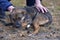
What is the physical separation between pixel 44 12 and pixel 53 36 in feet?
2.26

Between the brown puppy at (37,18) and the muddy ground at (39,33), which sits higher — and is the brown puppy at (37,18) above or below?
above

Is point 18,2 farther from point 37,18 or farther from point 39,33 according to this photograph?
point 39,33

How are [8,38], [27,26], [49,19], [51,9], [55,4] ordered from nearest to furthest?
[8,38] < [27,26] < [49,19] < [51,9] < [55,4]

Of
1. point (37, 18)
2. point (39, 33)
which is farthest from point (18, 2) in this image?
point (39, 33)

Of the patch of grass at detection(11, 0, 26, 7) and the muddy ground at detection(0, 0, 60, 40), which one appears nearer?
the muddy ground at detection(0, 0, 60, 40)

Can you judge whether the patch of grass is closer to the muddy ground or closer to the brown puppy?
the muddy ground

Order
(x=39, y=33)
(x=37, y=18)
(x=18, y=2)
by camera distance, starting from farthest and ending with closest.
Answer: (x=18, y=2) → (x=37, y=18) → (x=39, y=33)

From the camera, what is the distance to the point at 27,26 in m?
4.90

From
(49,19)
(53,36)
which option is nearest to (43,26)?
(49,19)

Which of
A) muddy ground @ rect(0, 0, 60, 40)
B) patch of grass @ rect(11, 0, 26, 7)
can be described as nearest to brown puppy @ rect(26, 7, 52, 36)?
muddy ground @ rect(0, 0, 60, 40)

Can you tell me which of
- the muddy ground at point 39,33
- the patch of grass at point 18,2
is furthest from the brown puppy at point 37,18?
the patch of grass at point 18,2

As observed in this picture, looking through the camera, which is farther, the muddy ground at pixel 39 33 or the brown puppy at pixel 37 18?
the brown puppy at pixel 37 18

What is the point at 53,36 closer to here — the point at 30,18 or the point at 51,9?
the point at 30,18

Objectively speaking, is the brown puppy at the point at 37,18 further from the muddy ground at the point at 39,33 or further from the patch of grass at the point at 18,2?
the patch of grass at the point at 18,2
